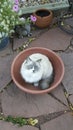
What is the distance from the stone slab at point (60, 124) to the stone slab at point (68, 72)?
0.24 metres

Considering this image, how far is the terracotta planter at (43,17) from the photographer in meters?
2.62

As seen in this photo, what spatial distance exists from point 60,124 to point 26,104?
1.00 ft

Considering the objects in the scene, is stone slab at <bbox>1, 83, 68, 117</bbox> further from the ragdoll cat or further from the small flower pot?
the small flower pot

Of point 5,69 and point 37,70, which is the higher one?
point 37,70

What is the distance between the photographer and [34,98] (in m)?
2.16

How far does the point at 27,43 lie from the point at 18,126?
0.88m

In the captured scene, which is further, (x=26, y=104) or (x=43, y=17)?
(x=43, y=17)

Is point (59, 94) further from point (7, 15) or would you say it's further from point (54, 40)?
point (7, 15)

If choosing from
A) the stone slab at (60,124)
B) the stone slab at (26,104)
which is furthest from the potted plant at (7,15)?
the stone slab at (60,124)

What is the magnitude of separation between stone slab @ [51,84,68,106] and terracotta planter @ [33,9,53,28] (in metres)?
0.71

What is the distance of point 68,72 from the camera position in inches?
91.6

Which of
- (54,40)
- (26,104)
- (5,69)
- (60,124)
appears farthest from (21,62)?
(60,124)

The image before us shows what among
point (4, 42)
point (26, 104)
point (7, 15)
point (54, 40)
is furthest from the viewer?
point (54, 40)

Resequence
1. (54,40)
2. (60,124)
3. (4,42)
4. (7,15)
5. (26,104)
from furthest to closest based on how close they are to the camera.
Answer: (54,40) < (4,42) < (7,15) < (26,104) < (60,124)
